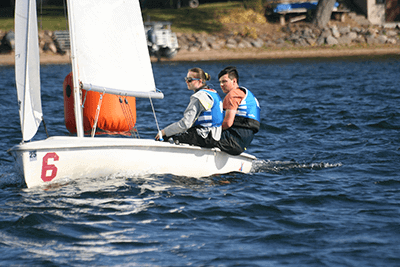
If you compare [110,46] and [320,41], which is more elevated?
[110,46]

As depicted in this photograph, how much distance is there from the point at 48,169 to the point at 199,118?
78.8 inches

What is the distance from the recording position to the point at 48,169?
20.1 ft

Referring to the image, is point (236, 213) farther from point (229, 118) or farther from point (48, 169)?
point (48, 169)

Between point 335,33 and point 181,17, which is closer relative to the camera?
point 335,33

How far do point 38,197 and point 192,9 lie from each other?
3597 centimetres

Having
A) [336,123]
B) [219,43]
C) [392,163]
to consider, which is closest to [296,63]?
[219,43]

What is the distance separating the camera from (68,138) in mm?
6414

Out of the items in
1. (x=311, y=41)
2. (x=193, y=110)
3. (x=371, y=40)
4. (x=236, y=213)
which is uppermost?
(x=311, y=41)

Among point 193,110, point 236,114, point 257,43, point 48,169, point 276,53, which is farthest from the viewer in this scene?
point 257,43

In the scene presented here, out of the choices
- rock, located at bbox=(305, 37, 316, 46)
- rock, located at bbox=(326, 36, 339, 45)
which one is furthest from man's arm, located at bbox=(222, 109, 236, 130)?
rock, located at bbox=(326, 36, 339, 45)

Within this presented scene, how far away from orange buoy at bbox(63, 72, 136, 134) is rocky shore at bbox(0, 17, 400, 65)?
2354 centimetres

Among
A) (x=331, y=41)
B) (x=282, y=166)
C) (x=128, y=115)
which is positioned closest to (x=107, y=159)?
(x=128, y=115)

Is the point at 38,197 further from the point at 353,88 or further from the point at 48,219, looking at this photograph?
the point at 353,88

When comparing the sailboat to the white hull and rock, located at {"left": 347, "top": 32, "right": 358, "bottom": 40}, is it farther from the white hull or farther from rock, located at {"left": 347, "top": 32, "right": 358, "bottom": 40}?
rock, located at {"left": 347, "top": 32, "right": 358, "bottom": 40}
